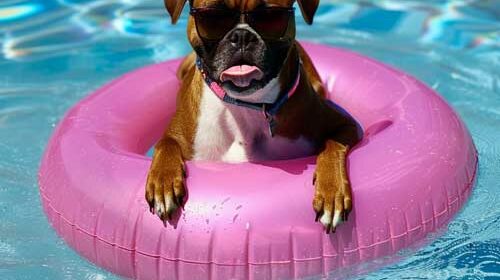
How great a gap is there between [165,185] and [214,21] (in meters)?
0.82

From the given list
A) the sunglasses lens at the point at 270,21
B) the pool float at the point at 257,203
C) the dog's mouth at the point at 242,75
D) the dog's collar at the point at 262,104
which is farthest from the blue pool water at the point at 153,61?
the sunglasses lens at the point at 270,21

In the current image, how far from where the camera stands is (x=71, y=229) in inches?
187

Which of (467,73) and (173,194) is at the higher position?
(173,194)

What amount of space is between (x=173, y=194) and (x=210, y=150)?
0.57 metres

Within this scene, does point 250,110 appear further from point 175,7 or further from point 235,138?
point 175,7

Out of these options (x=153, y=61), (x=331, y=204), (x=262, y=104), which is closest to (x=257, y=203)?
(x=331, y=204)

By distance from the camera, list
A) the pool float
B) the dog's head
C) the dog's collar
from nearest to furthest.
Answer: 1. the dog's head
2. the pool float
3. the dog's collar

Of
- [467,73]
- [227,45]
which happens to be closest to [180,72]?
[227,45]

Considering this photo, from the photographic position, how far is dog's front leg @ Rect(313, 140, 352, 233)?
4.30 metres

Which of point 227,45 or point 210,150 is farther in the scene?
point 210,150

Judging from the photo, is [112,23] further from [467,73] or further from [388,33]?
[467,73]

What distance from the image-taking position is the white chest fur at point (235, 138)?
15.6 ft

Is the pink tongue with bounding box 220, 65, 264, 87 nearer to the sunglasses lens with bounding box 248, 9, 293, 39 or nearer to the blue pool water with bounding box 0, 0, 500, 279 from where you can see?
the sunglasses lens with bounding box 248, 9, 293, 39

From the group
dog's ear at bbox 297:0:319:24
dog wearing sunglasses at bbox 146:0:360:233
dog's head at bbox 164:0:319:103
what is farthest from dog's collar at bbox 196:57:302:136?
dog's ear at bbox 297:0:319:24
